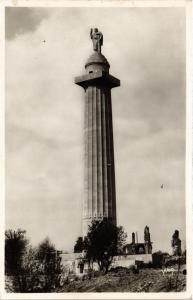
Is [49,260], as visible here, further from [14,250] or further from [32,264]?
[14,250]

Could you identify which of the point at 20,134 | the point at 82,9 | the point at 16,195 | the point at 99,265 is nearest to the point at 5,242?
the point at 16,195

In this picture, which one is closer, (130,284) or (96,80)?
(130,284)

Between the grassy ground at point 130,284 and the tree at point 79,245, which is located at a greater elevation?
the tree at point 79,245

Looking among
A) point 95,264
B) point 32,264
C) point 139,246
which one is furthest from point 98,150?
point 32,264

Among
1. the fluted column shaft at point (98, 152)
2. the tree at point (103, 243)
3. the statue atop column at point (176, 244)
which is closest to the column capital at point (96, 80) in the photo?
the fluted column shaft at point (98, 152)

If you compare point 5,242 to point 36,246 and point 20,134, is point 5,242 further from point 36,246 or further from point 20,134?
point 20,134

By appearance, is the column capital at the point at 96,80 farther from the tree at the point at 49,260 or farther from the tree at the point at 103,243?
the tree at the point at 49,260

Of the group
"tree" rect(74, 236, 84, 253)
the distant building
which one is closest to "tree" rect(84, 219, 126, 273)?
"tree" rect(74, 236, 84, 253)
